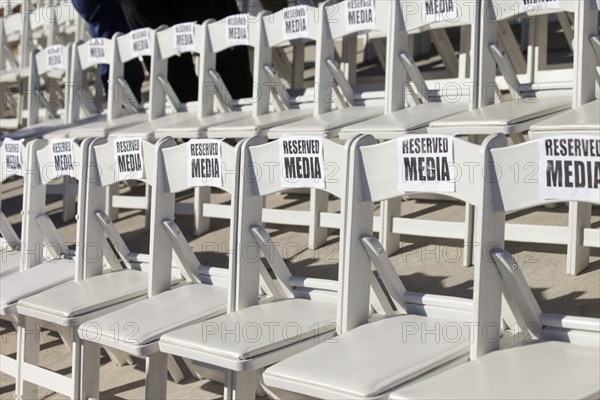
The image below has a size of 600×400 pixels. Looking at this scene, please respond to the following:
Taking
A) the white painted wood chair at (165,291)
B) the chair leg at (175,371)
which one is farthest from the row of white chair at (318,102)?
the chair leg at (175,371)

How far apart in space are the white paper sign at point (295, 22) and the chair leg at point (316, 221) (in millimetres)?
600

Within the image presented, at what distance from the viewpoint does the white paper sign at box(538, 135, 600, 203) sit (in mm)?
1840

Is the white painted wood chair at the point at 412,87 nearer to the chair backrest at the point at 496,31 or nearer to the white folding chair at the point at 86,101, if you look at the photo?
the chair backrest at the point at 496,31

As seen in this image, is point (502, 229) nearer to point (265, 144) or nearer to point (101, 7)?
point (265, 144)

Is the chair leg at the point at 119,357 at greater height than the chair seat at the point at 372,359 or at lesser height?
lesser

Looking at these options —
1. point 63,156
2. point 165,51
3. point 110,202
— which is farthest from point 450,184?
point 110,202

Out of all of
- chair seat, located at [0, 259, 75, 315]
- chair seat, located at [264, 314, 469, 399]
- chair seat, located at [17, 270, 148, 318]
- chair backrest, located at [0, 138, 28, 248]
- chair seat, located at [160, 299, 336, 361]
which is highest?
chair backrest, located at [0, 138, 28, 248]

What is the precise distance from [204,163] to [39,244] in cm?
106

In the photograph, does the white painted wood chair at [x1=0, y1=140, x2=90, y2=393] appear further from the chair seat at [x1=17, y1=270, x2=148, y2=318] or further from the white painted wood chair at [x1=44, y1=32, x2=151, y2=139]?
the white painted wood chair at [x1=44, y1=32, x2=151, y2=139]

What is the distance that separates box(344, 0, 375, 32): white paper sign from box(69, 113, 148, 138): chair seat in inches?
49.4

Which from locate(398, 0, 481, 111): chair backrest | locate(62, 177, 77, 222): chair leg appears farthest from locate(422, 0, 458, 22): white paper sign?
locate(62, 177, 77, 222): chair leg

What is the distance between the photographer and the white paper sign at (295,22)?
139 inches

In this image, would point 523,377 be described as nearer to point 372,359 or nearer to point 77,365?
point 372,359

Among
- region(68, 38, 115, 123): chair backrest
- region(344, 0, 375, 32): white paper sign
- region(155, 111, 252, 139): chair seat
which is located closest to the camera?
region(344, 0, 375, 32): white paper sign
